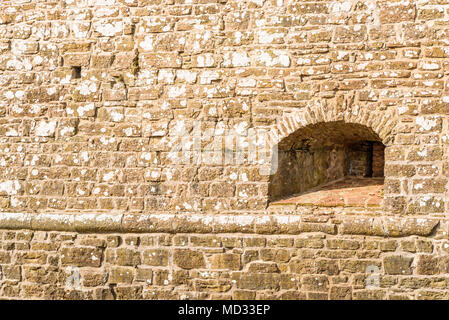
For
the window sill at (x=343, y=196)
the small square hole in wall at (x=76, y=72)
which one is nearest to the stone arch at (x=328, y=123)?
the window sill at (x=343, y=196)

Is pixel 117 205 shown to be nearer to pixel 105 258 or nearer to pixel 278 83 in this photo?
pixel 105 258

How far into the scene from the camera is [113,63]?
186 inches

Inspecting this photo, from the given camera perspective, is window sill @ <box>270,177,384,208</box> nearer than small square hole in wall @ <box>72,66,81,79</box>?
Yes

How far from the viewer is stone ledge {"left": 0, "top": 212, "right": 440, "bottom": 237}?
4.06m

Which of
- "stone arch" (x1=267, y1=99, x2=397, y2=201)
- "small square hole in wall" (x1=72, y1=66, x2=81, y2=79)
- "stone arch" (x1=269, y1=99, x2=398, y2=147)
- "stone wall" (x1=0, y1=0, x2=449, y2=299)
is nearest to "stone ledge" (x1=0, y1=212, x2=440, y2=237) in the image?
"stone wall" (x1=0, y1=0, x2=449, y2=299)

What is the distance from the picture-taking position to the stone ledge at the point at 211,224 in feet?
13.3

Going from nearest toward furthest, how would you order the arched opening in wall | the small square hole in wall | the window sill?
the window sill
the arched opening in wall
the small square hole in wall

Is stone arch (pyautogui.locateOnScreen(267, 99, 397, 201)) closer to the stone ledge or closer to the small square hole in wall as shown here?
the stone ledge

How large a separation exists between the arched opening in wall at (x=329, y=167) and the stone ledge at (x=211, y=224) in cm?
22

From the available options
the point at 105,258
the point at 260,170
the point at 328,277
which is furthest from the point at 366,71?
the point at 105,258

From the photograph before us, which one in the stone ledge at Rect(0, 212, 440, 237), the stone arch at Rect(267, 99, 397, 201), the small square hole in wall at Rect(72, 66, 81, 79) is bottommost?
the stone ledge at Rect(0, 212, 440, 237)

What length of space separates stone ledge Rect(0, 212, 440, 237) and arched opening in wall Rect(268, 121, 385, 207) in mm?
225

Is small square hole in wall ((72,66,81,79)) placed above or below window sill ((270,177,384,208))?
above

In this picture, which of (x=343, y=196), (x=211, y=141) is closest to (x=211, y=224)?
(x=211, y=141)
